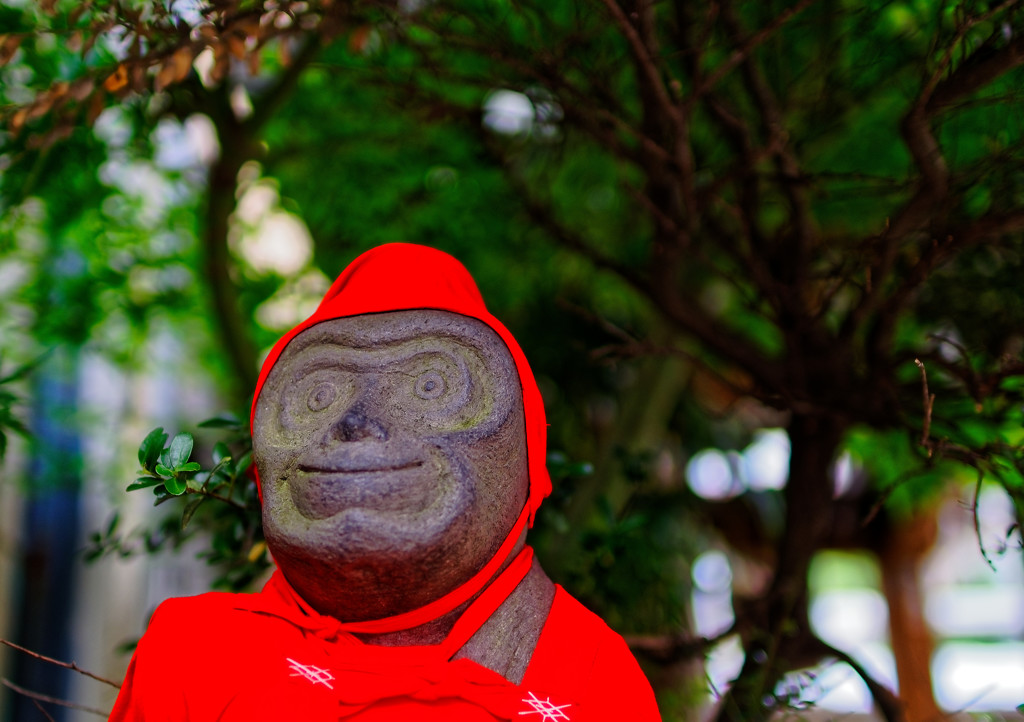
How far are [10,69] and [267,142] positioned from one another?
1648 millimetres

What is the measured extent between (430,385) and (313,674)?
56 cm

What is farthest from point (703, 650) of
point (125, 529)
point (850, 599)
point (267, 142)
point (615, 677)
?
point (850, 599)

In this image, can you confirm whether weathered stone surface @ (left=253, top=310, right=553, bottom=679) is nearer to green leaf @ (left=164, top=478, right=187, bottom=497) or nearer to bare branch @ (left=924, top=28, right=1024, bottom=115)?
green leaf @ (left=164, top=478, right=187, bottom=497)

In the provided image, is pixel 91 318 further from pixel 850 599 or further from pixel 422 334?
pixel 850 599

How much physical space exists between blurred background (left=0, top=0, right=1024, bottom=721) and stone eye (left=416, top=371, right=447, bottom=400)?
20.9 inches

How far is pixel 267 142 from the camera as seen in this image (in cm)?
473

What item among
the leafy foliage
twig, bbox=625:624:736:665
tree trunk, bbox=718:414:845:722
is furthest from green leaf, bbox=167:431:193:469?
tree trunk, bbox=718:414:845:722

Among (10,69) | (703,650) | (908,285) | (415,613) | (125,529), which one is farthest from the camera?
(125,529)

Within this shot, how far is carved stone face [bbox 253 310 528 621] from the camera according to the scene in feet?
5.18

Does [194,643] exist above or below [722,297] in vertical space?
below

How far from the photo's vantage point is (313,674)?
1.60 metres

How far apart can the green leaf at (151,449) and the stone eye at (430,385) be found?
0.57 m

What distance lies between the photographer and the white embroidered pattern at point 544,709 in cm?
158

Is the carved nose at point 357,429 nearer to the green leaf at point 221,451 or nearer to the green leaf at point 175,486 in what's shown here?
the green leaf at point 175,486
